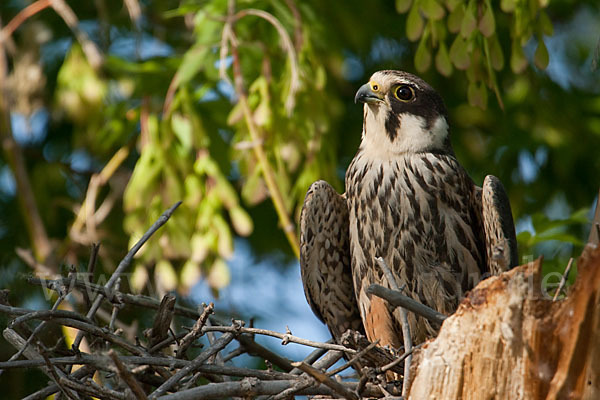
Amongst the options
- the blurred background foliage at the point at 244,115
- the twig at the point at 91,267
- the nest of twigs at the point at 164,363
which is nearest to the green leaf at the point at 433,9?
the blurred background foliage at the point at 244,115

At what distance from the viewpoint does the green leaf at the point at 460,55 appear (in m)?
3.37

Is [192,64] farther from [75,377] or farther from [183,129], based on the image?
[75,377]

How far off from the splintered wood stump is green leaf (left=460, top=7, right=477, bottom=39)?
142 cm

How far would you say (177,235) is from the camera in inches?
156

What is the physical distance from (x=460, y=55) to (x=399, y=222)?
74 centimetres

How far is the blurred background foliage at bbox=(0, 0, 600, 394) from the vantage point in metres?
3.89

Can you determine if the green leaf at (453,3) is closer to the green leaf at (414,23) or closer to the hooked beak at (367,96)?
the green leaf at (414,23)

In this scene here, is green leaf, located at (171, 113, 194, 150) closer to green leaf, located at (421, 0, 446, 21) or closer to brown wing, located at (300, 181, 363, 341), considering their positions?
brown wing, located at (300, 181, 363, 341)

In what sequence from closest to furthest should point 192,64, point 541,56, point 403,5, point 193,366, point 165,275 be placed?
point 193,366
point 541,56
point 403,5
point 165,275
point 192,64

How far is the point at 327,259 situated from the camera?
13.0 ft

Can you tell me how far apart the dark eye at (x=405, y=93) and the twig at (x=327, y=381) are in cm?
170

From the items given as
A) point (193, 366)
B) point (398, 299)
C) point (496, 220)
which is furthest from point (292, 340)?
point (496, 220)

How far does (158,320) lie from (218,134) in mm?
2019

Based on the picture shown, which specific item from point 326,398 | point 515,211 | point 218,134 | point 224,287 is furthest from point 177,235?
point 515,211
